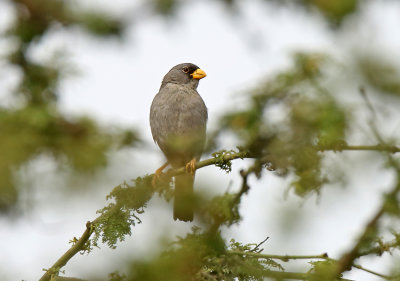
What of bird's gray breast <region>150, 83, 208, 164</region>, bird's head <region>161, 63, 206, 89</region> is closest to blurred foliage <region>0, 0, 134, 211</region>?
bird's gray breast <region>150, 83, 208, 164</region>

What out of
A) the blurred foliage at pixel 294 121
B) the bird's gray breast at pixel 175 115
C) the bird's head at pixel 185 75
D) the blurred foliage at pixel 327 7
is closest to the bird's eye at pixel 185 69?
the bird's head at pixel 185 75

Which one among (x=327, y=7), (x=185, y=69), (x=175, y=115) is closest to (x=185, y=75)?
(x=185, y=69)

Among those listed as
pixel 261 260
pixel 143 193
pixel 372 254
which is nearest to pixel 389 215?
pixel 372 254

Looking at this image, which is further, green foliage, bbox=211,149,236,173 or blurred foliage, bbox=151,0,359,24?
green foliage, bbox=211,149,236,173

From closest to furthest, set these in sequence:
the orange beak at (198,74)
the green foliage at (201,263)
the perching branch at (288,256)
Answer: the green foliage at (201,263) < the perching branch at (288,256) < the orange beak at (198,74)

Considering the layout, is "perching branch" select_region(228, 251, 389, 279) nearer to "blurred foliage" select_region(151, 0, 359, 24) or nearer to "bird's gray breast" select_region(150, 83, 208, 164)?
"blurred foliage" select_region(151, 0, 359, 24)

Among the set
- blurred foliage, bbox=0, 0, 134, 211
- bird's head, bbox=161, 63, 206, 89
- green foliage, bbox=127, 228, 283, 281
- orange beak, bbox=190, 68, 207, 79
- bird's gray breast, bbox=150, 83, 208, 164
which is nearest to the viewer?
green foliage, bbox=127, 228, 283, 281

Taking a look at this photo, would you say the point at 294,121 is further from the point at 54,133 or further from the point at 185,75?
the point at 185,75

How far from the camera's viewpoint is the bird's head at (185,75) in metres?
7.12

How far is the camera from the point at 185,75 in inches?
285

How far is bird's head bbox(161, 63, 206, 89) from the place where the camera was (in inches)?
281

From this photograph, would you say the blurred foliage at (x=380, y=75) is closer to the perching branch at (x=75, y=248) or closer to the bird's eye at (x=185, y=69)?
the perching branch at (x=75, y=248)

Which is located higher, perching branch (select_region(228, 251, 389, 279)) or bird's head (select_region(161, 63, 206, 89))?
bird's head (select_region(161, 63, 206, 89))

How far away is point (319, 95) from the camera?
1871 millimetres
